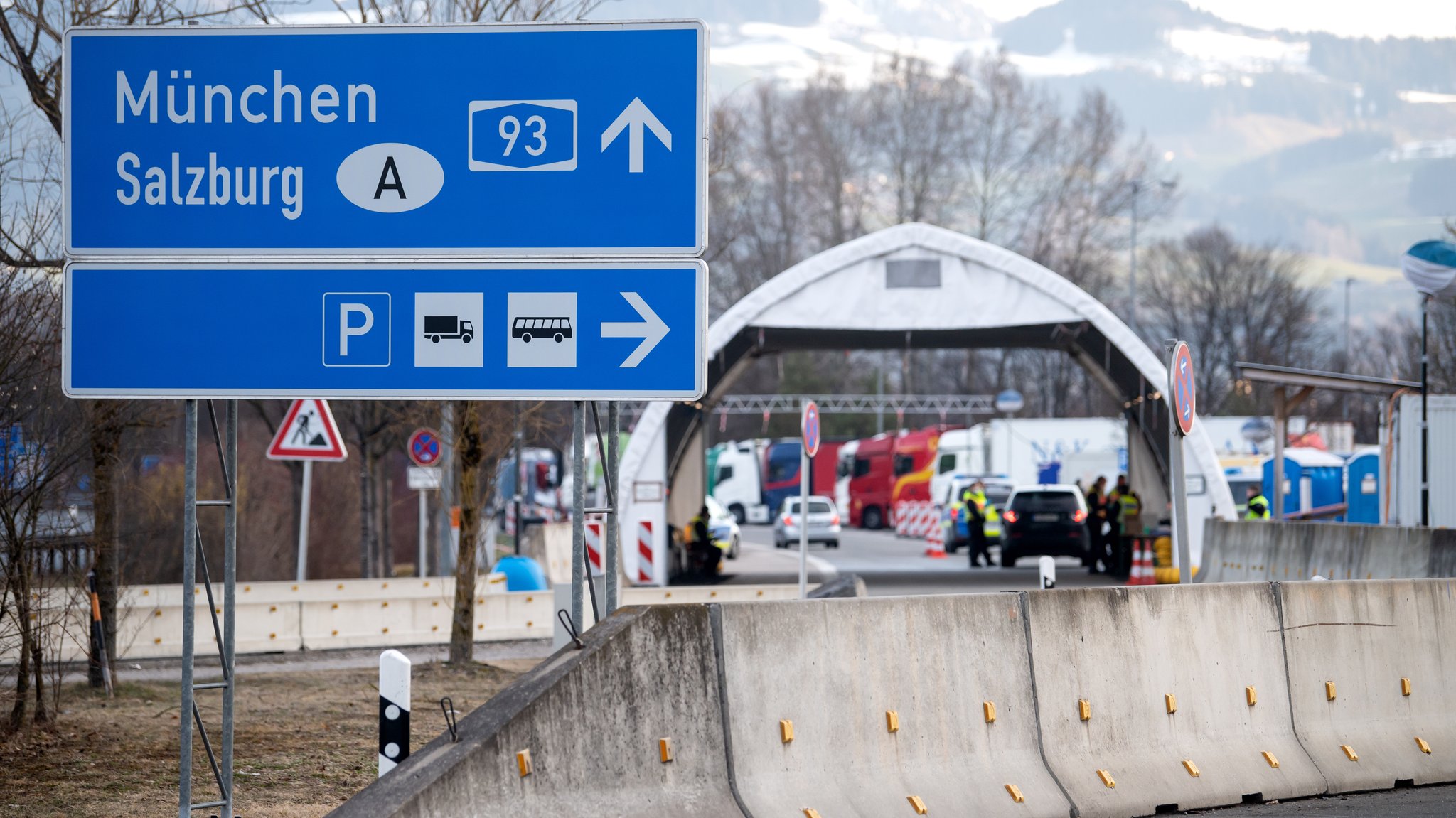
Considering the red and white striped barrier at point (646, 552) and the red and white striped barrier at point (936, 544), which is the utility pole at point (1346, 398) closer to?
the red and white striped barrier at point (936, 544)

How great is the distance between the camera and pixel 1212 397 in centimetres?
→ 8044

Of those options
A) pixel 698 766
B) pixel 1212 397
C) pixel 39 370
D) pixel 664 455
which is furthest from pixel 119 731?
pixel 1212 397

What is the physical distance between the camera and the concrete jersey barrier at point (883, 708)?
23.7 ft

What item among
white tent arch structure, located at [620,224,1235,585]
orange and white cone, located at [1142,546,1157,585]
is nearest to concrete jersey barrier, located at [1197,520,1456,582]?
orange and white cone, located at [1142,546,1157,585]

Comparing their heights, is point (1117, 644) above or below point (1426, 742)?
above

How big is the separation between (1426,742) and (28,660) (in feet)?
28.2

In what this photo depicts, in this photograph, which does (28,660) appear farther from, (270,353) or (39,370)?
(270,353)

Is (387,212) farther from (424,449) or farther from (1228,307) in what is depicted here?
(1228,307)

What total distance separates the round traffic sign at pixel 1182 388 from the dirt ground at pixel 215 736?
17.6 ft

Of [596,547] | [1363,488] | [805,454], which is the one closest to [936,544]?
[1363,488]

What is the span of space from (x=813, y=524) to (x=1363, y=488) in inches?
633

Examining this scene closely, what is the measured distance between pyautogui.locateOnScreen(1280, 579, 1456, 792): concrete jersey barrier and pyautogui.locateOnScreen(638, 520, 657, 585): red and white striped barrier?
60.9ft

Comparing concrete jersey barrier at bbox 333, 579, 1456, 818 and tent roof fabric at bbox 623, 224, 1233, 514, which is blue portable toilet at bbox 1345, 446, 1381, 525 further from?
concrete jersey barrier at bbox 333, 579, 1456, 818

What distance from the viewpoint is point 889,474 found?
6744 centimetres
